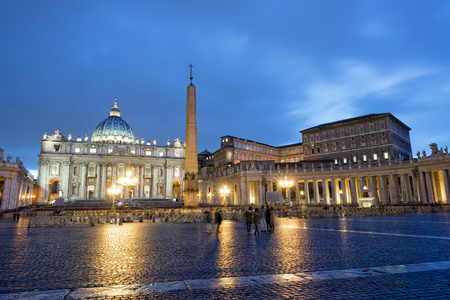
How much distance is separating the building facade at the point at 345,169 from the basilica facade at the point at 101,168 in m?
18.3

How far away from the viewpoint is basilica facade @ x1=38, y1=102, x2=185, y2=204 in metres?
76.7

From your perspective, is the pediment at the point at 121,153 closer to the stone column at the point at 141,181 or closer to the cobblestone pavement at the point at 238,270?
the stone column at the point at 141,181

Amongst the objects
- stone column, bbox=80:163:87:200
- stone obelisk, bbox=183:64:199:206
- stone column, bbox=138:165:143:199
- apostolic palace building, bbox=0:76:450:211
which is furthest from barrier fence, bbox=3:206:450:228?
stone column, bbox=138:165:143:199

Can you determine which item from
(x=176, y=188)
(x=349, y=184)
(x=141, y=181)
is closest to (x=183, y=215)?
(x=349, y=184)

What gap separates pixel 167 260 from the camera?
25.2 feet

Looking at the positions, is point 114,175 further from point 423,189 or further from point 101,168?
point 423,189

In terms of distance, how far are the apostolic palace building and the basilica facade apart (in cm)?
26

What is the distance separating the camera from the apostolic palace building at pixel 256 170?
41250 mm

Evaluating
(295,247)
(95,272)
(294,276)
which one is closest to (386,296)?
(294,276)

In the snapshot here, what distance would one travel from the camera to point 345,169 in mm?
49812

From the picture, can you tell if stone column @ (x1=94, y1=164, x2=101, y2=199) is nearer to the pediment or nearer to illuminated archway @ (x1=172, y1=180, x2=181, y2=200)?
the pediment

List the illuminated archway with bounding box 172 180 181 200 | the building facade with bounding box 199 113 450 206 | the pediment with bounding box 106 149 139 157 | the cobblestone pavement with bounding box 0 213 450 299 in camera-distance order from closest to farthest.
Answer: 1. the cobblestone pavement with bounding box 0 213 450 299
2. the building facade with bounding box 199 113 450 206
3. the pediment with bounding box 106 149 139 157
4. the illuminated archway with bounding box 172 180 181 200

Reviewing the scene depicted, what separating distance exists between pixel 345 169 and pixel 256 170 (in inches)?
639

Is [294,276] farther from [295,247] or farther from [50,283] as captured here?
[50,283]
